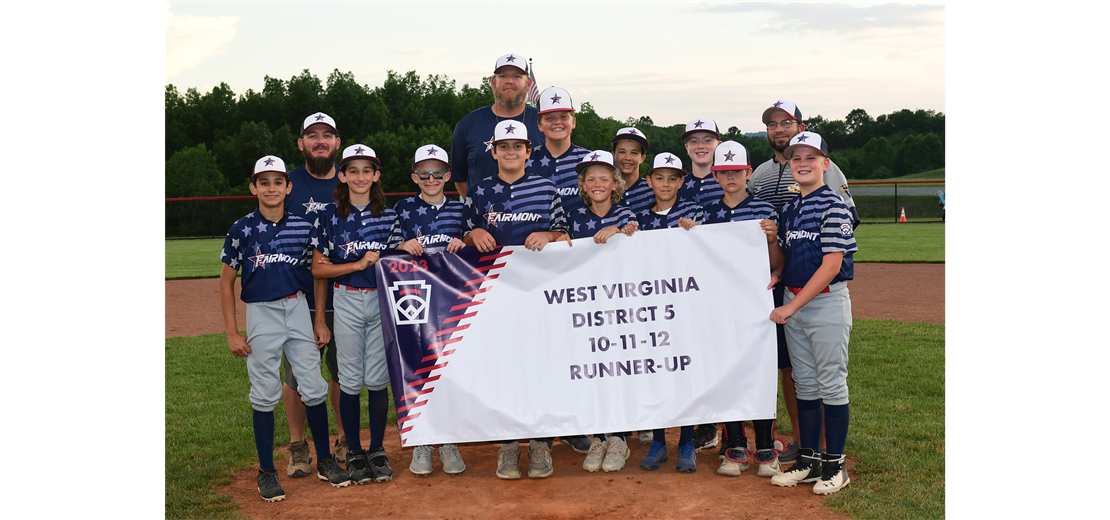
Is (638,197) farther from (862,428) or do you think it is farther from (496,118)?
(862,428)

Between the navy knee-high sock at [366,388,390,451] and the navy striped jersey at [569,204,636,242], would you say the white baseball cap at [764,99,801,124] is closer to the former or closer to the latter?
the navy striped jersey at [569,204,636,242]

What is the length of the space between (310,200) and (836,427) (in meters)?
4.34

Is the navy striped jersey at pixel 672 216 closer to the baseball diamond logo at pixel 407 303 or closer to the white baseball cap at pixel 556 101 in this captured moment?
the white baseball cap at pixel 556 101

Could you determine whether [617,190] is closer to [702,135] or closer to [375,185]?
[702,135]

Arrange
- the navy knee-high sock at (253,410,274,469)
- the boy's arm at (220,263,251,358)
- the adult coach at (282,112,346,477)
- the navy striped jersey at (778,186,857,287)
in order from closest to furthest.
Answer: the navy striped jersey at (778,186,857,287), the boy's arm at (220,263,251,358), the navy knee-high sock at (253,410,274,469), the adult coach at (282,112,346,477)

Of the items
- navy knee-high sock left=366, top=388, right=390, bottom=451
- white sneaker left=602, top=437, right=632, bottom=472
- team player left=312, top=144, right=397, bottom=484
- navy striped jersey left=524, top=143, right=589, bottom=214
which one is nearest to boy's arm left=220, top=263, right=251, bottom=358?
team player left=312, top=144, right=397, bottom=484

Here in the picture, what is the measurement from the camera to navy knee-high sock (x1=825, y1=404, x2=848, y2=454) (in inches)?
225

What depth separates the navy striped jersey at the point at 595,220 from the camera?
6.13m

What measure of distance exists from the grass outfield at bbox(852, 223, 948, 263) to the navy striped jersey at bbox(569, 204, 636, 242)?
53.7ft

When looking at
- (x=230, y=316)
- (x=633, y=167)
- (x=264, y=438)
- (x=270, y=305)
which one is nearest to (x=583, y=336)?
(x=633, y=167)

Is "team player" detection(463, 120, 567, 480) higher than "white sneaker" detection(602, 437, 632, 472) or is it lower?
higher

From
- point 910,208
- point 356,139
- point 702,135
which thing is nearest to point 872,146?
point 910,208

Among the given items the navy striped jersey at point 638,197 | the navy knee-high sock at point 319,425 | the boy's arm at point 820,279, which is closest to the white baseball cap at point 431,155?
the navy striped jersey at point 638,197

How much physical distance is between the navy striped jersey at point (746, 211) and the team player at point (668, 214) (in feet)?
0.46
